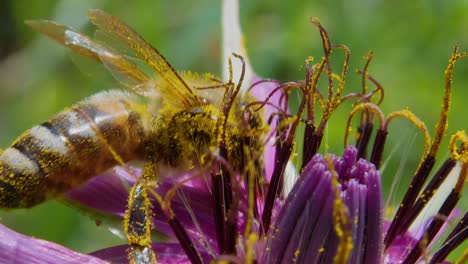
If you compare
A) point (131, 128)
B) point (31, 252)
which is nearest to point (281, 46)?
point (131, 128)

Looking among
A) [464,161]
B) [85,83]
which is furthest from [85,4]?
[464,161]

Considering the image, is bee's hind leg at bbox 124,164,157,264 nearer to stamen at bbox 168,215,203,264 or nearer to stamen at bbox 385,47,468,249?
stamen at bbox 168,215,203,264

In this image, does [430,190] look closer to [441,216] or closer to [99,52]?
[441,216]

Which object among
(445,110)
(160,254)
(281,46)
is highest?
(445,110)

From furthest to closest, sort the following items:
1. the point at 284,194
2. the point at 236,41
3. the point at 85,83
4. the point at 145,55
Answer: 1. the point at 85,83
2. the point at 236,41
3. the point at 284,194
4. the point at 145,55

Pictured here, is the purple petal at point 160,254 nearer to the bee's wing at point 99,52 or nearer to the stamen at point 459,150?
the bee's wing at point 99,52

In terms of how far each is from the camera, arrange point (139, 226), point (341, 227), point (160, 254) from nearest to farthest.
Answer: point (341, 227)
point (139, 226)
point (160, 254)

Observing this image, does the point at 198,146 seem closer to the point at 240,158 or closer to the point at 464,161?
the point at 240,158
